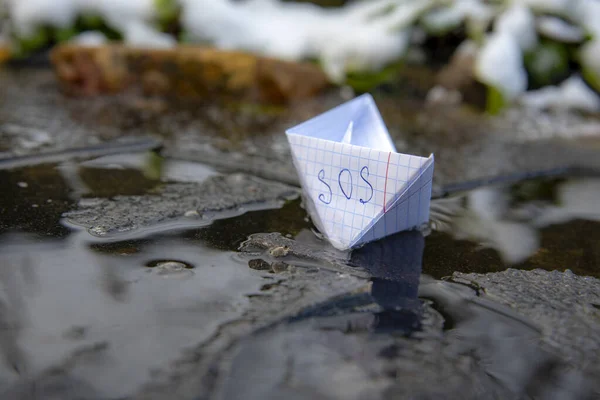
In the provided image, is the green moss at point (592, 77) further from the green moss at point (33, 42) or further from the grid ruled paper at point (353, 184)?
the green moss at point (33, 42)

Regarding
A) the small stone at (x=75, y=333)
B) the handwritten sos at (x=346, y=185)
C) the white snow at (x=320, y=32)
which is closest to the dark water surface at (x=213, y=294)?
the small stone at (x=75, y=333)

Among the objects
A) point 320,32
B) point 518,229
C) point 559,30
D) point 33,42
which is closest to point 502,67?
point 559,30

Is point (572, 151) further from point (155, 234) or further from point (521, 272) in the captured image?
point (155, 234)

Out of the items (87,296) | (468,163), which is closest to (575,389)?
(87,296)

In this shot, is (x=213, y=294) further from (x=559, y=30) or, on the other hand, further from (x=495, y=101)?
(x=559, y=30)

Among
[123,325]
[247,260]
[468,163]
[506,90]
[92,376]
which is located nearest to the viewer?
[92,376]

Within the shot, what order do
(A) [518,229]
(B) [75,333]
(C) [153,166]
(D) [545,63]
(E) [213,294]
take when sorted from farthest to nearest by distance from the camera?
(D) [545,63], (C) [153,166], (A) [518,229], (E) [213,294], (B) [75,333]

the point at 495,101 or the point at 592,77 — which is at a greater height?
the point at 592,77

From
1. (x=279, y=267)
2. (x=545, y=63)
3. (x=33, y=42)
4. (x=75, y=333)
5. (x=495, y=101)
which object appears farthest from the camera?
(x=33, y=42)

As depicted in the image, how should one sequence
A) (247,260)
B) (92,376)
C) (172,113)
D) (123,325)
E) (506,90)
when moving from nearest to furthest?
(92,376)
(123,325)
(247,260)
(172,113)
(506,90)
